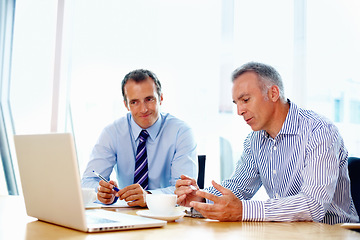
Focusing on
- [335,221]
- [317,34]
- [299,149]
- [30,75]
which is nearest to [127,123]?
[299,149]

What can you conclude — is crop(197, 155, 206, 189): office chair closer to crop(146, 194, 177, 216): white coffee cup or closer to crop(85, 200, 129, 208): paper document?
crop(85, 200, 129, 208): paper document

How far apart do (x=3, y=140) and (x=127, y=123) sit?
105 inches

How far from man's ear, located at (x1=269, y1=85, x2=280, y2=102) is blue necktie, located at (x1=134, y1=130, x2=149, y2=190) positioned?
886mm

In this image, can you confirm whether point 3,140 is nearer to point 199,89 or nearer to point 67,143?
point 199,89

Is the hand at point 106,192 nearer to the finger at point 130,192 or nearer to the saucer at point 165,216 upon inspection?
the finger at point 130,192

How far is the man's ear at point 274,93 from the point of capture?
215cm

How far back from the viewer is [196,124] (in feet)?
14.0

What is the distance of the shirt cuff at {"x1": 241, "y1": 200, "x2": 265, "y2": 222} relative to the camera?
5.05 ft

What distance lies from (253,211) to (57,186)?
0.68 meters

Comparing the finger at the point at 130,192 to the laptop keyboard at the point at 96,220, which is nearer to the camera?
the laptop keyboard at the point at 96,220

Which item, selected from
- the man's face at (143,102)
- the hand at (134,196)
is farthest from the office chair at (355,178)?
the man's face at (143,102)

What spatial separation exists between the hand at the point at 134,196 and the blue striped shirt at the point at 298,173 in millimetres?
338

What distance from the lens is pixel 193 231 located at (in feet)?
4.24

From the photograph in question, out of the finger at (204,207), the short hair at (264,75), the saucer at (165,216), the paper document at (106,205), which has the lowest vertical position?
the paper document at (106,205)
